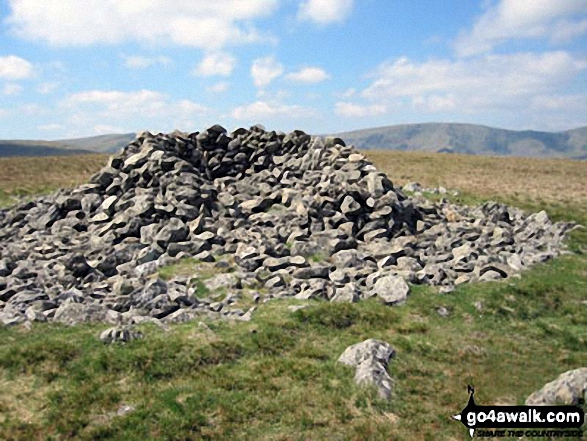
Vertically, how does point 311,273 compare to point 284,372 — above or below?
above

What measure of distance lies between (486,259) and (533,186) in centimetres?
3865

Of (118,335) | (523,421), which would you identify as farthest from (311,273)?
(523,421)

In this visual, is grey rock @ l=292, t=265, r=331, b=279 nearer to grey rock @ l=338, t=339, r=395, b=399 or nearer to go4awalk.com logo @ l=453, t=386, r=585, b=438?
grey rock @ l=338, t=339, r=395, b=399

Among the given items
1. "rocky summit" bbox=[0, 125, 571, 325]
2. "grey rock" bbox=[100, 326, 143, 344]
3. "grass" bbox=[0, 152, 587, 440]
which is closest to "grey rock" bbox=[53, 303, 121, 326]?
"rocky summit" bbox=[0, 125, 571, 325]

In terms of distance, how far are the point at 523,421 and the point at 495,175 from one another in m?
62.8

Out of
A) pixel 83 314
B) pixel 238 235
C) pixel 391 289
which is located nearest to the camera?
pixel 83 314

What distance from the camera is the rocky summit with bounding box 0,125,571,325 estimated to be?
762 inches

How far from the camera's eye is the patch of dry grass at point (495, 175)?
5022 cm

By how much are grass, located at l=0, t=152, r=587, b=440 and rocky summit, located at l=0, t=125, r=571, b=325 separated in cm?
168

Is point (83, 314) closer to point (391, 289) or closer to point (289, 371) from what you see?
point (289, 371)

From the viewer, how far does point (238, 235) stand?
25.9 meters

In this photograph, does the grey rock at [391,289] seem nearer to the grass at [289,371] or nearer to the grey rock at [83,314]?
the grass at [289,371]

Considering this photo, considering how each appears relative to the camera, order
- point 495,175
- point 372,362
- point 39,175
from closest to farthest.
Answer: point 372,362, point 39,175, point 495,175

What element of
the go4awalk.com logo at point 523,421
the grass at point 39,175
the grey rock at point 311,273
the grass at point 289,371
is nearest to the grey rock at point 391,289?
the grass at point 289,371
